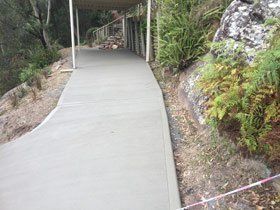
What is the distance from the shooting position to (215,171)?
464cm

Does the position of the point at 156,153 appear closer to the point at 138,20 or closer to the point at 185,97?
the point at 185,97

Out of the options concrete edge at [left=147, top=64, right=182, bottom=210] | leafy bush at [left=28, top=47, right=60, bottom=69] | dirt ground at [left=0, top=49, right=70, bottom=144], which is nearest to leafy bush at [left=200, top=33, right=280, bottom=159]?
concrete edge at [left=147, top=64, right=182, bottom=210]

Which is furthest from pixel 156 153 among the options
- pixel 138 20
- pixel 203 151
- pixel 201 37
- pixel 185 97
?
pixel 138 20

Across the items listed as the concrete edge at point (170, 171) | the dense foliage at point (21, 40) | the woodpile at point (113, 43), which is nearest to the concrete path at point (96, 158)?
the concrete edge at point (170, 171)

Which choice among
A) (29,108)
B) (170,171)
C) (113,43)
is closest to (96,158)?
(170,171)

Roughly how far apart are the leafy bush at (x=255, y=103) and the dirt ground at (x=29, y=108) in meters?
4.54

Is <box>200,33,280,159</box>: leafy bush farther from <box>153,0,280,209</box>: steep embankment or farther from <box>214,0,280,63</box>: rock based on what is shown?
<box>214,0,280,63</box>: rock

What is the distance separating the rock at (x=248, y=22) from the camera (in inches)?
230

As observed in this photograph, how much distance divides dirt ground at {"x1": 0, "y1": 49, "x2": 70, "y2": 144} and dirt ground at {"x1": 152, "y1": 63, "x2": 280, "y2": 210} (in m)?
3.45

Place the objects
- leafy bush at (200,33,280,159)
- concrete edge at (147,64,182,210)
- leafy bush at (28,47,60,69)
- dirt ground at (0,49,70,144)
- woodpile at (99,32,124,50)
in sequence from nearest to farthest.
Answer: leafy bush at (200,33,280,159)
concrete edge at (147,64,182,210)
dirt ground at (0,49,70,144)
leafy bush at (28,47,60,69)
woodpile at (99,32,124,50)

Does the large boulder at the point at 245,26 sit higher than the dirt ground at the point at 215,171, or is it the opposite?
the large boulder at the point at 245,26

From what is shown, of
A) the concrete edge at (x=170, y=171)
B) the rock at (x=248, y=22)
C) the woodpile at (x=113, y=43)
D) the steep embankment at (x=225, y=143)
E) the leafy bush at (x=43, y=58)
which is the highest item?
the rock at (x=248, y=22)

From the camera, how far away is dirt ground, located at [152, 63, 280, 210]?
4018 mm

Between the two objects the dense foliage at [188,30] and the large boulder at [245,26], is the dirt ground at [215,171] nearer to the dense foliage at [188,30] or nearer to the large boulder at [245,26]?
the large boulder at [245,26]
